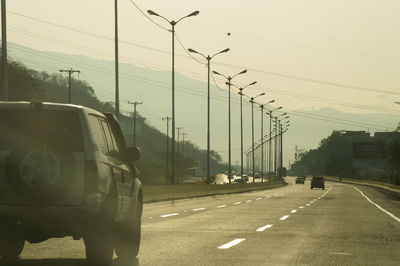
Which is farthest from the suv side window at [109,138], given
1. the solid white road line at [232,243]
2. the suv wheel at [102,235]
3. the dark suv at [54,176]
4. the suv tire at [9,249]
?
the solid white road line at [232,243]

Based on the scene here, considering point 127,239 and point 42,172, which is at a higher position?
point 42,172

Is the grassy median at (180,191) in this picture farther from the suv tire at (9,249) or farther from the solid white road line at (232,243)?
the suv tire at (9,249)

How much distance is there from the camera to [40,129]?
8383 millimetres

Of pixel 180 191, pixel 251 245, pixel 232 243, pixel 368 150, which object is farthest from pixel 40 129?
pixel 368 150

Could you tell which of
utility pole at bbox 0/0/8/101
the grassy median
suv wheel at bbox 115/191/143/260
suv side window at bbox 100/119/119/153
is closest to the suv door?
suv side window at bbox 100/119/119/153

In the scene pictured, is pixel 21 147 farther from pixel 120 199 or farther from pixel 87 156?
pixel 120 199

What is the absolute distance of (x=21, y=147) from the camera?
8.22 meters

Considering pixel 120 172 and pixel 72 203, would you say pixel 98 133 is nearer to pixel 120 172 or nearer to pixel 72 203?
pixel 120 172

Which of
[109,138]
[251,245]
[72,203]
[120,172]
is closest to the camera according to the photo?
[72,203]

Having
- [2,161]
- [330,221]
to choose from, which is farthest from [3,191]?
[330,221]

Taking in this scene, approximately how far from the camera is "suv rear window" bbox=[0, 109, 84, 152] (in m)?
8.25

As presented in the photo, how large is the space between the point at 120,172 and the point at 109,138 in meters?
0.53

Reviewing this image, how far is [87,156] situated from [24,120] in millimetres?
914

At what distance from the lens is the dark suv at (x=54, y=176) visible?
26.6 ft
